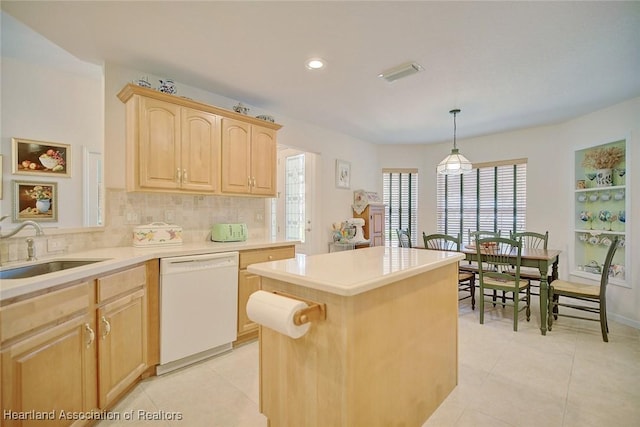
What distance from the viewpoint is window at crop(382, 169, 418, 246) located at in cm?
574

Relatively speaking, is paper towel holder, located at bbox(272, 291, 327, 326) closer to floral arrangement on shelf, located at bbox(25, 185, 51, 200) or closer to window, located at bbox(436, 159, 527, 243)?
floral arrangement on shelf, located at bbox(25, 185, 51, 200)

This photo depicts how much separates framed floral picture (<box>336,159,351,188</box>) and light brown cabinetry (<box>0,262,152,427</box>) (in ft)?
10.6

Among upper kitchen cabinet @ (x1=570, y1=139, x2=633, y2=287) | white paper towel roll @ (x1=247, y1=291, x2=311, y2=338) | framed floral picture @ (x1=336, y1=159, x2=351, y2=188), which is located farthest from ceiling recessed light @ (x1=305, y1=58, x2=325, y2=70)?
upper kitchen cabinet @ (x1=570, y1=139, x2=633, y2=287)

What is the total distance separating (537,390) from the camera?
6.72 feet

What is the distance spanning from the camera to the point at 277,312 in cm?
118

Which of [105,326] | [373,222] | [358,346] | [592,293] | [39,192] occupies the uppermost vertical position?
[39,192]

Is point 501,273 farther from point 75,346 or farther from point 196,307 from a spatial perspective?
point 75,346

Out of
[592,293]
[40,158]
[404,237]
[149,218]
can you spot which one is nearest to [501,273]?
[592,293]

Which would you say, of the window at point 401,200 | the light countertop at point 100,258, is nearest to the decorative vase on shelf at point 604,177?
the window at point 401,200

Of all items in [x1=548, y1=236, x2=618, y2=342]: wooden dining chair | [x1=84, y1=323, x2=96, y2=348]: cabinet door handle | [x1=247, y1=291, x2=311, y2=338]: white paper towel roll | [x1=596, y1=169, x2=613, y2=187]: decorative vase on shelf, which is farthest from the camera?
[x1=596, y1=169, x2=613, y2=187]: decorative vase on shelf

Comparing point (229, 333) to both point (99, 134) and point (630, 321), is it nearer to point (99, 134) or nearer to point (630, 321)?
point (99, 134)

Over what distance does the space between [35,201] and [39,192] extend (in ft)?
0.26

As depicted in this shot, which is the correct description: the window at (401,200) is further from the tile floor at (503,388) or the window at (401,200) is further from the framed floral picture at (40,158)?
the framed floral picture at (40,158)

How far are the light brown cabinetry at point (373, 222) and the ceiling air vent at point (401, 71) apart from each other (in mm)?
2362
